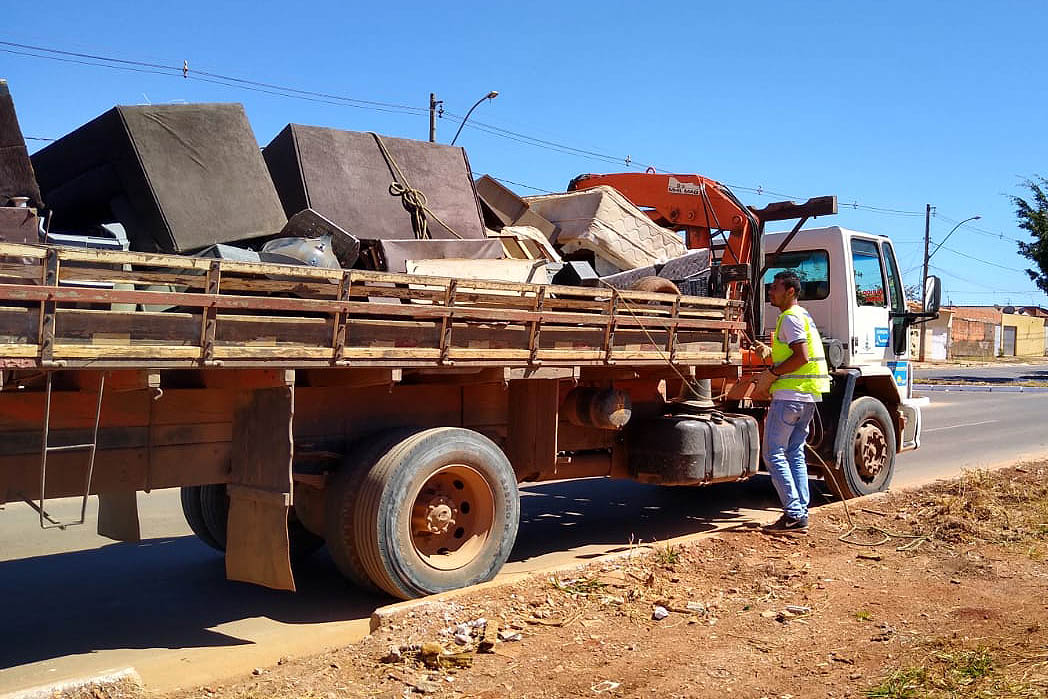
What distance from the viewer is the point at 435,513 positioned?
548cm

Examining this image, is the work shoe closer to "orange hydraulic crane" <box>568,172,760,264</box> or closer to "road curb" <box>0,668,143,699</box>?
"orange hydraulic crane" <box>568,172,760,264</box>

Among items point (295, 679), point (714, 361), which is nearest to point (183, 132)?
point (295, 679)

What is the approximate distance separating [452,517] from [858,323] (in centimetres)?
501

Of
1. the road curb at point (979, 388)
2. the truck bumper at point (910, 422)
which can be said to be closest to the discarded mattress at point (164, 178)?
the truck bumper at point (910, 422)

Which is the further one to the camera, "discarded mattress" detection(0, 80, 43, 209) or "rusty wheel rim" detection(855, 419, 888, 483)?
"rusty wheel rim" detection(855, 419, 888, 483)

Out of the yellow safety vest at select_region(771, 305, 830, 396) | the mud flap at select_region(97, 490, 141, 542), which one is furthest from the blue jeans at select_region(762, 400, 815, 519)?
the mud flap at select_region(97, 490, 141, 542)

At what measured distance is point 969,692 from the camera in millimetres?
3725

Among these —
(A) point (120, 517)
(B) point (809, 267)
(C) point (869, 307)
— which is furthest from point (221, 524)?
(C) point (869, 307)

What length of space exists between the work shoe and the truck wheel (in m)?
3.96

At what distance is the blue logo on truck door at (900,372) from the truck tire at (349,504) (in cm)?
583

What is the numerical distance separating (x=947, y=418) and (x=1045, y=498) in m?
11.5

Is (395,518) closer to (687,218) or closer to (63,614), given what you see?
(63,614)

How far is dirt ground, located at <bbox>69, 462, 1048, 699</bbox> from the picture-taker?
3.95 metres

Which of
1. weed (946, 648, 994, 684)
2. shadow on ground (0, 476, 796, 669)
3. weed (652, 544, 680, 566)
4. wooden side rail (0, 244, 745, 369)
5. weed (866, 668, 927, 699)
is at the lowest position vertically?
shadow on ground (0, 476, 796, 669)
